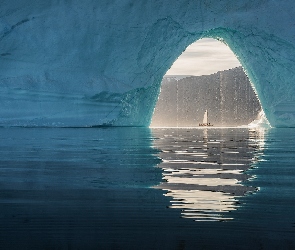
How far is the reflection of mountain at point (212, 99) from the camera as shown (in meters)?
36.8

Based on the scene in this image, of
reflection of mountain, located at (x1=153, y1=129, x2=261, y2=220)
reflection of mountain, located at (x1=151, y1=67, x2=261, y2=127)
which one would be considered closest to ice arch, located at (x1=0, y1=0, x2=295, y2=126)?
reflection of mountain, located at (x1=153, y1=129, x2=261, y2=220)

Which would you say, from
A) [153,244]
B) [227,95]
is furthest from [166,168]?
[227,95]

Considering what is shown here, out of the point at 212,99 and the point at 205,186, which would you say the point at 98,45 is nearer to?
the point at 205,186

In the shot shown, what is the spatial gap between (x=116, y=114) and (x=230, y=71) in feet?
73.7

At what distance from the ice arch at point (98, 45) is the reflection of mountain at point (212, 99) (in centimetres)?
2177

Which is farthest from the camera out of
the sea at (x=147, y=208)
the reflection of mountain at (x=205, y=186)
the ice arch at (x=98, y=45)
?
the ice arch at (x=98, y=45)

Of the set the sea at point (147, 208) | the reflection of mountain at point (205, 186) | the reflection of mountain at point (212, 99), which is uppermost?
the reflection of mountain at point (212, 99)

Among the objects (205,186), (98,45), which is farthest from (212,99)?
(205,186)

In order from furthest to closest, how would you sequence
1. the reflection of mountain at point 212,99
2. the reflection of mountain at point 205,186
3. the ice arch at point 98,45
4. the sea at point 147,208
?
the reflection of mountain at point 212,99, the ice arch at point 98,45, the reflection of mountain at point 205,186, the sea at point 147,208

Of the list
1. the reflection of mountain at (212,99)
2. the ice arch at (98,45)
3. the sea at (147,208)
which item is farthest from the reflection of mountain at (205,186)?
the reflection of mountain at (212,99)

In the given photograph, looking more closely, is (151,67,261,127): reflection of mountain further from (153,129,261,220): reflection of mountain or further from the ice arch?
(153,129,261,220): reflection of mountain

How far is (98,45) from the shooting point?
13.5 m

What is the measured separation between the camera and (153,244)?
1.33 meters

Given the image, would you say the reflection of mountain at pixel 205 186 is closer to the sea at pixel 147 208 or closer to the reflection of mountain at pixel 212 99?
the sea at pixel 147 208
